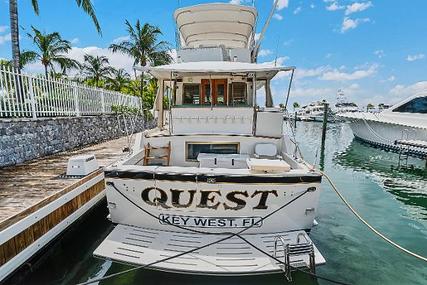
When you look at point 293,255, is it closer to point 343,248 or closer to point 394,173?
point 343,248

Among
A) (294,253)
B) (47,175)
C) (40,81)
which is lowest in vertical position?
(294,253)

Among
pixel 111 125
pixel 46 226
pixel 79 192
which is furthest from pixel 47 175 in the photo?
pixel 111 125

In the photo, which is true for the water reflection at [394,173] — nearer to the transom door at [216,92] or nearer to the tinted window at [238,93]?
the tinted window at [238,93]

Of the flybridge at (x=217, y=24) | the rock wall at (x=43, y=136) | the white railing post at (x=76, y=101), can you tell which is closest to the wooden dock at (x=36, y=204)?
the rock wall at (x=43, y=136)

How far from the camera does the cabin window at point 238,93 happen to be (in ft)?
26.3

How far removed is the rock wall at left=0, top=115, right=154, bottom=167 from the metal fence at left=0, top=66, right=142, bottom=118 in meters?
0.36

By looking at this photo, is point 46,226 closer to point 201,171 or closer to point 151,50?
point 201,171

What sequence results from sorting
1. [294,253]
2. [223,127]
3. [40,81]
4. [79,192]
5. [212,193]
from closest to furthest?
[294,253], [212,193], [79,192], [223,127], [40,81]

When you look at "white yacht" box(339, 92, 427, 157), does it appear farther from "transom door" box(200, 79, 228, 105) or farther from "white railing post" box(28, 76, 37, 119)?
"white railing post" box(28, 76, 37, 119)

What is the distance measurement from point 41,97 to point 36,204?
6.63 m

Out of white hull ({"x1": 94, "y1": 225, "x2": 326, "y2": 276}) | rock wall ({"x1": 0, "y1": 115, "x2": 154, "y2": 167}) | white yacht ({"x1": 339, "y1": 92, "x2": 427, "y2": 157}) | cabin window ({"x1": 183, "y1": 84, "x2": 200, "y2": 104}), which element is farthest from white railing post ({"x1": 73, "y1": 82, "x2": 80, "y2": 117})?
white yacht ({"x1": 339, "y1": 92, "x2": 427, "y2": 157})

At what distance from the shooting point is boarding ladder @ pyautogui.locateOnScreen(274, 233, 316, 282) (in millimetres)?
4523

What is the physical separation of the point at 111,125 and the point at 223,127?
11774 millimetres

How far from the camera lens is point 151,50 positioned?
29.4 metres
